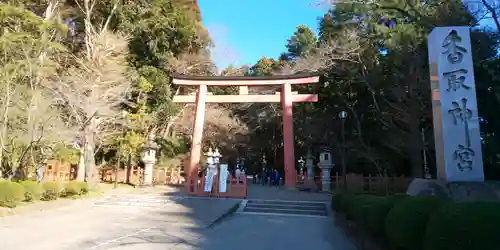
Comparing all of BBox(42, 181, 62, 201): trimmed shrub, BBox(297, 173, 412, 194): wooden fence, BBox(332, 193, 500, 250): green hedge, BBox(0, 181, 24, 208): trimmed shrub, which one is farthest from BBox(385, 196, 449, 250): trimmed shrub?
BBox(297, 173, 412, 194): wooden fence

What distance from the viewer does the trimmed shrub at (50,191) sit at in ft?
44.0

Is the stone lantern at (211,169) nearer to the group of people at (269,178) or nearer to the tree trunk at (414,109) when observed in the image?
the tree trunk at (414,109)

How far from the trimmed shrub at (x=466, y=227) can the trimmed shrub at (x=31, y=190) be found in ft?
41.9

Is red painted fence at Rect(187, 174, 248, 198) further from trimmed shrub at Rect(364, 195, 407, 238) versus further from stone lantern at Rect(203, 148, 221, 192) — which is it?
trimmed shrub at Rect(364, 195, 407, 238)

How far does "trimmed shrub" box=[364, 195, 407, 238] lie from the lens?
5.36m

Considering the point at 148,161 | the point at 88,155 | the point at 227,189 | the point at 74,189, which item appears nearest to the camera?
the point at 74,189

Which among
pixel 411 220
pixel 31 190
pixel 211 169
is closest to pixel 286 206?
pixel 211 169

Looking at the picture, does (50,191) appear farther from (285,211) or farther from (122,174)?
(122,174)

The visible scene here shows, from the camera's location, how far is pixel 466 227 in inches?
112

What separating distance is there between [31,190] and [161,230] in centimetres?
628

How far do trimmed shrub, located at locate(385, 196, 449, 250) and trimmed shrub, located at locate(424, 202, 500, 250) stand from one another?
764 mm

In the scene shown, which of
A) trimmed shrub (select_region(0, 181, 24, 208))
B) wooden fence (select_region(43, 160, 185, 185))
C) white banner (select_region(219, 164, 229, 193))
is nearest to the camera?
trimmed shrub (select_region(0, 181, 24, 208))

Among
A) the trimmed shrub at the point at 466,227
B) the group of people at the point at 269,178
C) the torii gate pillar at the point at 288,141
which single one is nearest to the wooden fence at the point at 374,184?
the torii gate pillar at the point at 288,141

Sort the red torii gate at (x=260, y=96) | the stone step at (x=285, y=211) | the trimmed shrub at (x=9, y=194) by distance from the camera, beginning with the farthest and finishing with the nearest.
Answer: the red torii gate at (x=260, y=96) < the stone step at (x=285, y=211) < the trimmed shrub at (x=9, y=194)
